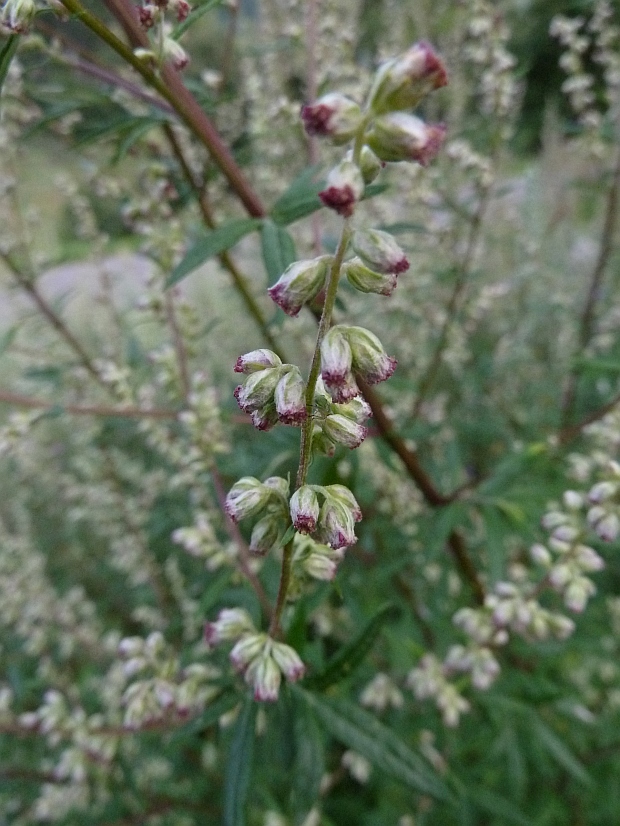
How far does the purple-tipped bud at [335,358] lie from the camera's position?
0.85 metres

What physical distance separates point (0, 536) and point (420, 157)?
10.1 feet

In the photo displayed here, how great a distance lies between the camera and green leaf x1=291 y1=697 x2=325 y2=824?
53.4 inches

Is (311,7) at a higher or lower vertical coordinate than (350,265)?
higher

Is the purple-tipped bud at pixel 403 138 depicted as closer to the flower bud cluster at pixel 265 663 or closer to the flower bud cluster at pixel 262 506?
the flower bud cluster at pixel 262 506

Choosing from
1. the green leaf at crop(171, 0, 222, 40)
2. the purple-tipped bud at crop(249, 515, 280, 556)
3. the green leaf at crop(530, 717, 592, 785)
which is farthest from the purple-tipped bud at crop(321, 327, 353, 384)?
the green leaf at crop(530, 717, 592, 785)

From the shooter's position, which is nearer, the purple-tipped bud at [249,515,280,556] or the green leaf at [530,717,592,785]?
the purple-tipped bud at [249,515,280,556]

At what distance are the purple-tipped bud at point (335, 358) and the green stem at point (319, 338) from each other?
1 cm

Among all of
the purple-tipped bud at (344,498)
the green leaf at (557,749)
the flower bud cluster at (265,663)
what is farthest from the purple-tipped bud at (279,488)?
the green leaf at (557,749)

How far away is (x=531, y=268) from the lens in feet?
13.4

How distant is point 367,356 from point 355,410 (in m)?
0.11

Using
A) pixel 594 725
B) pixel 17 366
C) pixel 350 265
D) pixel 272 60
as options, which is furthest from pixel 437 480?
pixel 17 366

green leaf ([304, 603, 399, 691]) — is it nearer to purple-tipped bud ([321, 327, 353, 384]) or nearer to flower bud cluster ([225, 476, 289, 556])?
flower bud cluster ([225, 476, 289, 556])

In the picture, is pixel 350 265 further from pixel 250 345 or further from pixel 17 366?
pixel 17 366

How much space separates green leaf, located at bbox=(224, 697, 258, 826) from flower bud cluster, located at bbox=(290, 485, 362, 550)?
59 cm
